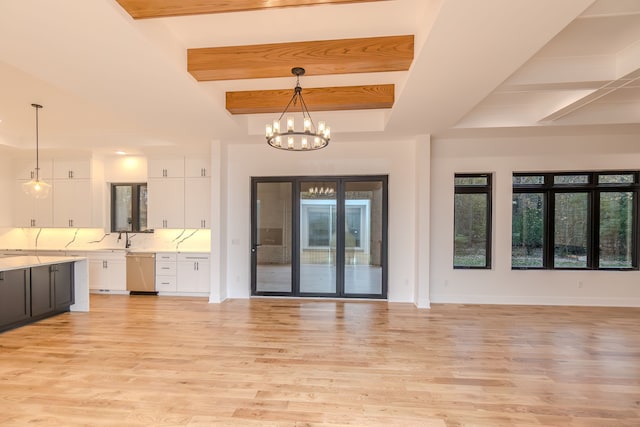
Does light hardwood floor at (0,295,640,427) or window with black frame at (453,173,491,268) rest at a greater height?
window with black frame at (453,173,491,268)

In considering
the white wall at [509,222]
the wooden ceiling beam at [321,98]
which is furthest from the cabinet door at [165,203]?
the white wall at [509,222]

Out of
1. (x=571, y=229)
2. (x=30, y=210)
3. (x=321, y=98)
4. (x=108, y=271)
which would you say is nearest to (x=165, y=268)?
(x=108, y=271)

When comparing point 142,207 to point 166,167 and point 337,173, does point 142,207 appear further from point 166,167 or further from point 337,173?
point 337,173

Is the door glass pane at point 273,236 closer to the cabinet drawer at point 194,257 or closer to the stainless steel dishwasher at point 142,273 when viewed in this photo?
the cabinet drawer at point 194,257

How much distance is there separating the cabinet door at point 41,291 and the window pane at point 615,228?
885 centimetres

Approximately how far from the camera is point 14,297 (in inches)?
151

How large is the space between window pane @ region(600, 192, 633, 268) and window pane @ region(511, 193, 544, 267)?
991 millimetres

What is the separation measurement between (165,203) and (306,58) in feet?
14.8

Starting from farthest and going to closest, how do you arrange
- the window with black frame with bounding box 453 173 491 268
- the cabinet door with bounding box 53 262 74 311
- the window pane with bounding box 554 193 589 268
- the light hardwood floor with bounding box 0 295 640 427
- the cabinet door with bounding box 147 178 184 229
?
1. the cabinet door with bounding box 147 178 184 229
2. the window with black frame with bounding box 453 173 491 268
3. the window pane with bounding box 554 193 589 268
4. the cabinet door with bounding box 53 262 74 311
5. the light hardwood floor with bounding box 0 295 640 427

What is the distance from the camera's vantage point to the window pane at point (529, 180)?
17.3ft

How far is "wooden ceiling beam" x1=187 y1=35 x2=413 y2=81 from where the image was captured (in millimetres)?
2721

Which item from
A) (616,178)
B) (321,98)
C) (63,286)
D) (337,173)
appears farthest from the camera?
(337,173)

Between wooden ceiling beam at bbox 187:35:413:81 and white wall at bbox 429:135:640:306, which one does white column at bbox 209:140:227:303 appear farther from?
white wall at bbox 429:135:640:306

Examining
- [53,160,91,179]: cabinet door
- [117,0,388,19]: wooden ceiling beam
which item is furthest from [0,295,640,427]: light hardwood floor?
[53,160,91,179]: cabinet door
